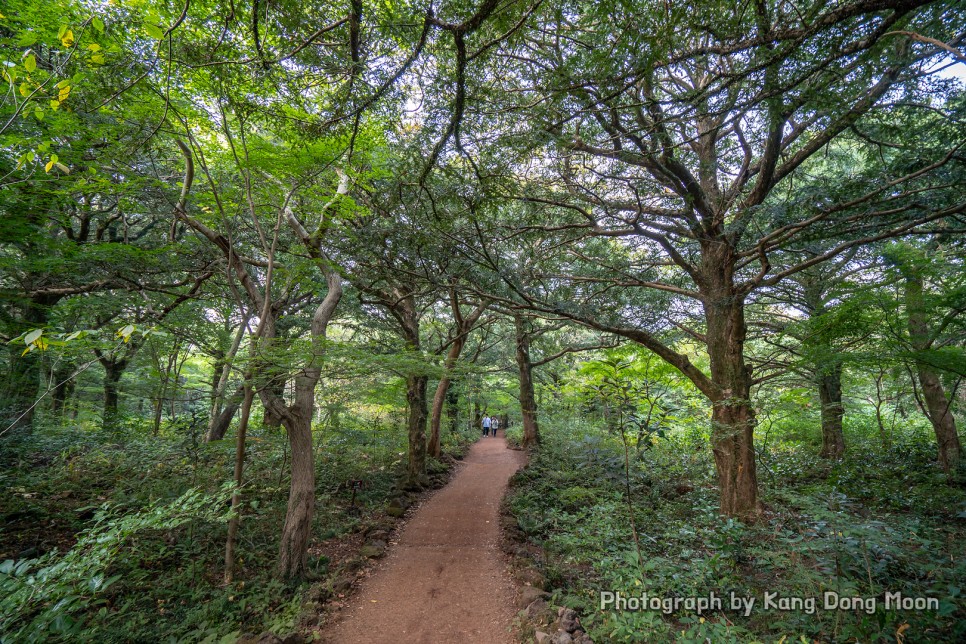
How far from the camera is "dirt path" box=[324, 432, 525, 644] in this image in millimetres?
4371

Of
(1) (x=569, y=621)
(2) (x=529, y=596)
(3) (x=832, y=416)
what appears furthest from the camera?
(3) (x=832, y=416)

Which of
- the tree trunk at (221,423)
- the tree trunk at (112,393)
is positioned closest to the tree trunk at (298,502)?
the tree trunk at (221,423)

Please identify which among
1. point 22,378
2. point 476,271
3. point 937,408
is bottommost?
point 22,378

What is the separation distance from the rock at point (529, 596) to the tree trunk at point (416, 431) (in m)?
4.90

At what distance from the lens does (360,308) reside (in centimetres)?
988

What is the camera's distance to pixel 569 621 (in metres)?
3.93

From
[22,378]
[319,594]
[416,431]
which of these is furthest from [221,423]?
[319,594]

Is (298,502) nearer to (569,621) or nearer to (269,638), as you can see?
(269,638)

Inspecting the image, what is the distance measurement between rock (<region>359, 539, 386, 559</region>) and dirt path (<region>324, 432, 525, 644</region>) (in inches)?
6.9

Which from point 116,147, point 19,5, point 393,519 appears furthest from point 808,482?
point 19,5

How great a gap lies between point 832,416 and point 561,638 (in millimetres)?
9086

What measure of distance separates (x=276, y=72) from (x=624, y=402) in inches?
204

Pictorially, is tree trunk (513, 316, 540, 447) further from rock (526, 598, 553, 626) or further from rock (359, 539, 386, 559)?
rock (526, 598, 553, 626)

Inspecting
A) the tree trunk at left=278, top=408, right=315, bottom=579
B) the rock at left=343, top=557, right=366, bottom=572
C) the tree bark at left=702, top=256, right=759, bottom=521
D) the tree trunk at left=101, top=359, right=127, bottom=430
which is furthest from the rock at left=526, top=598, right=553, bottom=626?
the tree trunk at left=101, top=359, right=127, bottom=430
